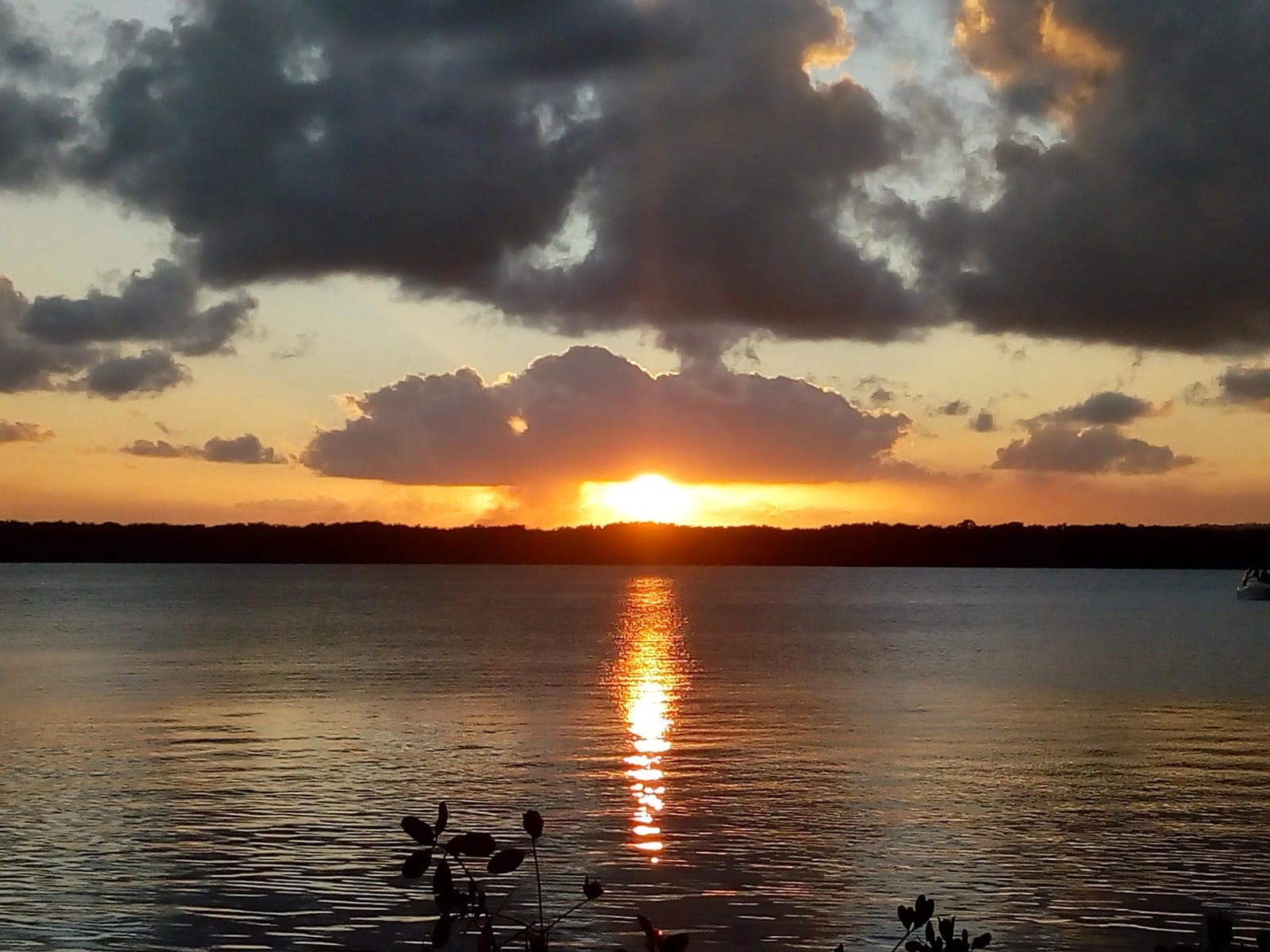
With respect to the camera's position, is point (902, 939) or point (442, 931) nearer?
point (442, 931)

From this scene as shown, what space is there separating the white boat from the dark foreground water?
102965 millimetres

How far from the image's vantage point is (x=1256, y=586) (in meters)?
178

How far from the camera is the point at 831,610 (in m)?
175

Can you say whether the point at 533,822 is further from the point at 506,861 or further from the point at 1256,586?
the point at 1256,586

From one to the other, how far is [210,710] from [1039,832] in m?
34.7

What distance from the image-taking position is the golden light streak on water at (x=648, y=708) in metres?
31.3

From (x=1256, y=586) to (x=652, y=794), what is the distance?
529 ft

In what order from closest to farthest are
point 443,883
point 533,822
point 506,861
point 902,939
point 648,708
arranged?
1. point 506,861
2. point 533,822
3. point 443,883
4. point 902,939
5. point 648,708

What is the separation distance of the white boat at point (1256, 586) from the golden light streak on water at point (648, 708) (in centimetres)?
7896

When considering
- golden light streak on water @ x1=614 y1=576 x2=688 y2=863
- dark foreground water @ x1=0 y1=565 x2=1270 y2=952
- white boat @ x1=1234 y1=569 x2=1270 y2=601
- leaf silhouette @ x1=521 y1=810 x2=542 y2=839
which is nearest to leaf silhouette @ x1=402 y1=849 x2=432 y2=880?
leaf silhouette @ x1=521 y1=810 x2=542 y2=839

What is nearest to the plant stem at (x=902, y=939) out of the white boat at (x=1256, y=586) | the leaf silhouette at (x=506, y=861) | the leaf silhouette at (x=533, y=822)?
the leaf silhouette at (x=533, y=822)

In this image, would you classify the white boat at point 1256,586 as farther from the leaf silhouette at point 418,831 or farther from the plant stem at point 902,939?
the leaf silhouette at point 418,831

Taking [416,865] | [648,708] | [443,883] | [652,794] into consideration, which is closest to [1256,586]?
[648,708]

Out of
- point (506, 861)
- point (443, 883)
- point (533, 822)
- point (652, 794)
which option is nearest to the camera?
point (506, 861)
